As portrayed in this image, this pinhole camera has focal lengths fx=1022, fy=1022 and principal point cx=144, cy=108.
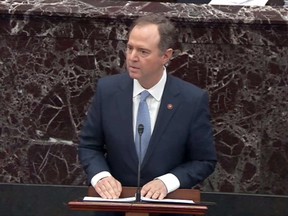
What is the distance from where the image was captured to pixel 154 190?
16.8 ft

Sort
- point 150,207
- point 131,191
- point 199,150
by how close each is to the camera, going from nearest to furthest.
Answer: point 150,207, point 131,191, point 199,150

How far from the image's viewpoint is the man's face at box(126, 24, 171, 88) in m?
5.33

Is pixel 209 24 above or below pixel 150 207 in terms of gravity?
above

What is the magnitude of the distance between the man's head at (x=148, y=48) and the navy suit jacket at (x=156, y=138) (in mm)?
145

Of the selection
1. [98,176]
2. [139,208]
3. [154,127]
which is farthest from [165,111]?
[139,208]

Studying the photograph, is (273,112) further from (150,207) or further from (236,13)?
(150,207)

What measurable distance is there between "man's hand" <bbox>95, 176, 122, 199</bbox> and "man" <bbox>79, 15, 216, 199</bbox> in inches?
8.0

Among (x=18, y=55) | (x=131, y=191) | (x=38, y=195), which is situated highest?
(x=18, y=55)

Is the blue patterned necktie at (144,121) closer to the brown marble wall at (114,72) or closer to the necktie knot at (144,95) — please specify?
the necktie knot at (144,95)

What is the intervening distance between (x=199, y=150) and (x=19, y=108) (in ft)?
5.98

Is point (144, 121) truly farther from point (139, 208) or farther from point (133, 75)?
Result: point (139, 208)


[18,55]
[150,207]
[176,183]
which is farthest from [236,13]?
[150,207]

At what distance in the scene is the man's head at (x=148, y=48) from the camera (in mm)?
5340

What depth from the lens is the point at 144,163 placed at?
5.46 metres
